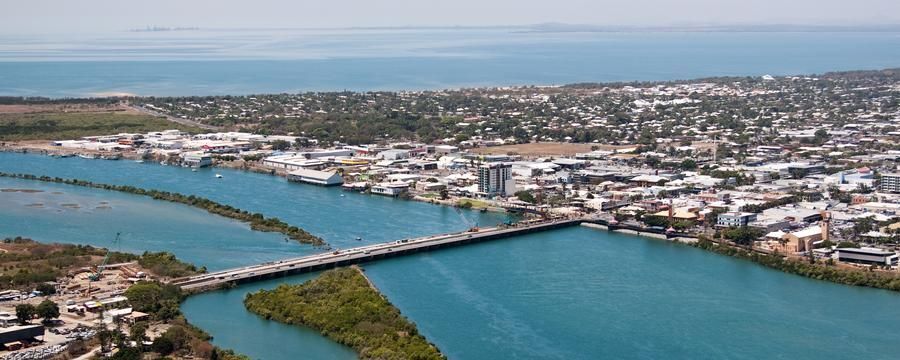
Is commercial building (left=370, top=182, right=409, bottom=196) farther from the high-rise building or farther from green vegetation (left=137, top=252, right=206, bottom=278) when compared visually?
green vegetation (left=137, top=252, right=206, bottom=278)

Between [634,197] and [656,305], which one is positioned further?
[634,197]

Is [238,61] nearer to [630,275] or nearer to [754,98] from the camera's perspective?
[754,98]

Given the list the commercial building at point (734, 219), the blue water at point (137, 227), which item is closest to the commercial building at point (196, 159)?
the blue water at point (137, 227)

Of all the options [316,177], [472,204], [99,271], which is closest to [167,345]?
[99,271]

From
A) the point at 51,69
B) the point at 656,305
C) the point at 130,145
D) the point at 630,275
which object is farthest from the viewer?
the point at 51,69

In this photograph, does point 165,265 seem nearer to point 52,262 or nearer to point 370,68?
point 52,262

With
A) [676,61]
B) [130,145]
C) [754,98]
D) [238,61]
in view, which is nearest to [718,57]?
[676,61]

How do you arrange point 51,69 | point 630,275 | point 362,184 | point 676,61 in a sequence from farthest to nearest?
1. point 676,61
2. point 51,69
3. point 362,184
4. point 630,275
